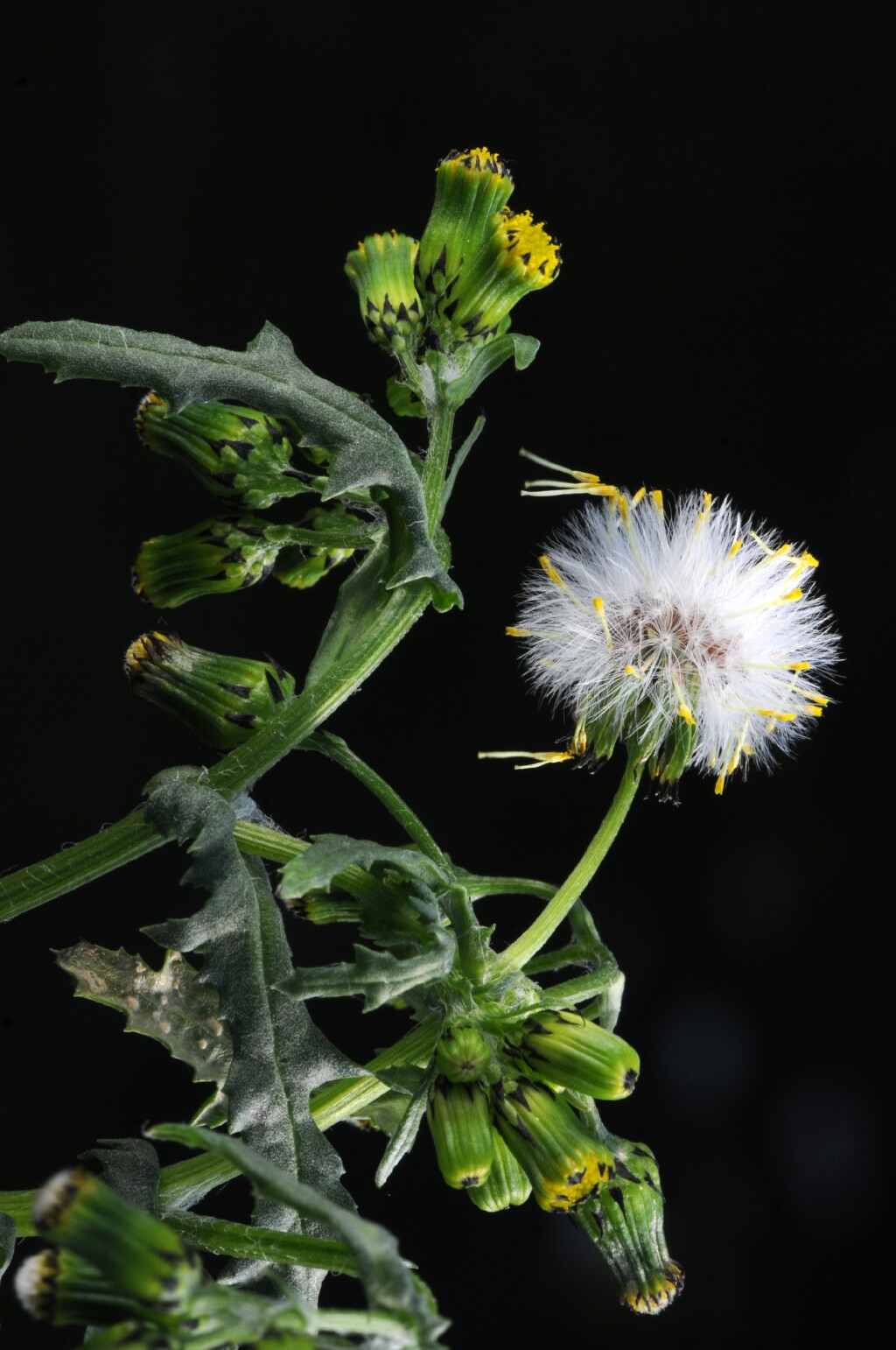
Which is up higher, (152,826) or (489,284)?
(489,284)

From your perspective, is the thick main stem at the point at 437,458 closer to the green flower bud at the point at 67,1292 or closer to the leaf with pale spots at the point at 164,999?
the leaf with pale spots at the point at 164,999

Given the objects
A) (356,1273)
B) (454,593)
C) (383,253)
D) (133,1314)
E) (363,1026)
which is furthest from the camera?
(363,1026)

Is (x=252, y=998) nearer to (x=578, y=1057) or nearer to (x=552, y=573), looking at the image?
(x=578, y=1057)

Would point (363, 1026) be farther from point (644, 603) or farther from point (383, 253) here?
point (383, 253)

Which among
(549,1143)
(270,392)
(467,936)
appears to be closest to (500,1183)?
(549,1143)

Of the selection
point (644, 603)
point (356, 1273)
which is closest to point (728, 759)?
point (644, 603)

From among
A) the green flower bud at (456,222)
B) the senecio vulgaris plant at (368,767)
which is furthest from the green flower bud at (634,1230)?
the green flower bud at (456,222)
